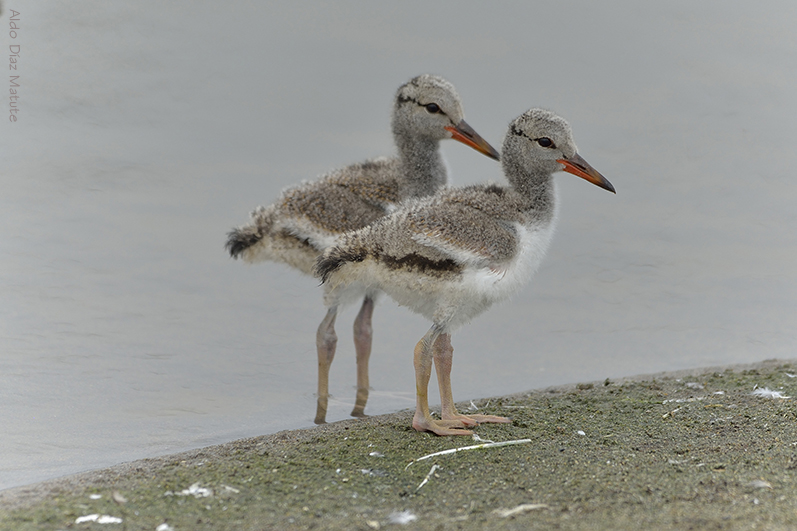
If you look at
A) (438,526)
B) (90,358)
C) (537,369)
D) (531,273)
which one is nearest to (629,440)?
(531,273)

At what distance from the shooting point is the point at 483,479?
4129mm

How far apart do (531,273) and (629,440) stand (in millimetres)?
1121

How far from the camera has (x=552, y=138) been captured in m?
5.23

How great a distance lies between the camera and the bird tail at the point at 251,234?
6312 millimetres

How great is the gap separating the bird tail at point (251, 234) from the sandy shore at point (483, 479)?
1.69m

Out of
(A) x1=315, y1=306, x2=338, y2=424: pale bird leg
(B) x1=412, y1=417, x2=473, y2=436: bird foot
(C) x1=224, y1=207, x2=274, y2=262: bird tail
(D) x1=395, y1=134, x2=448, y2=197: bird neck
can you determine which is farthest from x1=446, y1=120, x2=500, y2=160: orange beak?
(B) x1=412, y1=417, x2=473, y2=436: bird foot

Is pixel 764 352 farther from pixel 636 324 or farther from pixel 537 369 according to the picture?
pixel 537 369

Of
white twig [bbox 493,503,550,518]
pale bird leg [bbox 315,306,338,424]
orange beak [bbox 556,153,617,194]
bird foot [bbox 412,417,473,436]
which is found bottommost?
white twig [bbox 493,503,550,518]

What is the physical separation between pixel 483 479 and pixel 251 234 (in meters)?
2.99

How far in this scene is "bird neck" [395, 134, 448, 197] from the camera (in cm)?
631

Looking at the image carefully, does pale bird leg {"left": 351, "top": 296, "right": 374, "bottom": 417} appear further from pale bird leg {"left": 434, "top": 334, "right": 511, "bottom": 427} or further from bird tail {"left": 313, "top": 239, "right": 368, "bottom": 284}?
bird tail {"left": 313, "top": 239, "right": 368, "bottom": 284}

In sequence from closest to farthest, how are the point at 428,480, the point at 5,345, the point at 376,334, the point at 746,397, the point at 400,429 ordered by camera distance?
1. the point at 428,480
2. the point at 400,429
3. the point at 746,397
4. the point at 5,345
5. the point at 376,334

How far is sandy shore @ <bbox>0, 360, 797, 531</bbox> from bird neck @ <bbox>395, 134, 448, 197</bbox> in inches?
71.2

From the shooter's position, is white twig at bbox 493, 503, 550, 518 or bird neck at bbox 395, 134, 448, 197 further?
bird neck at bbox 395, 134, 448, 197
